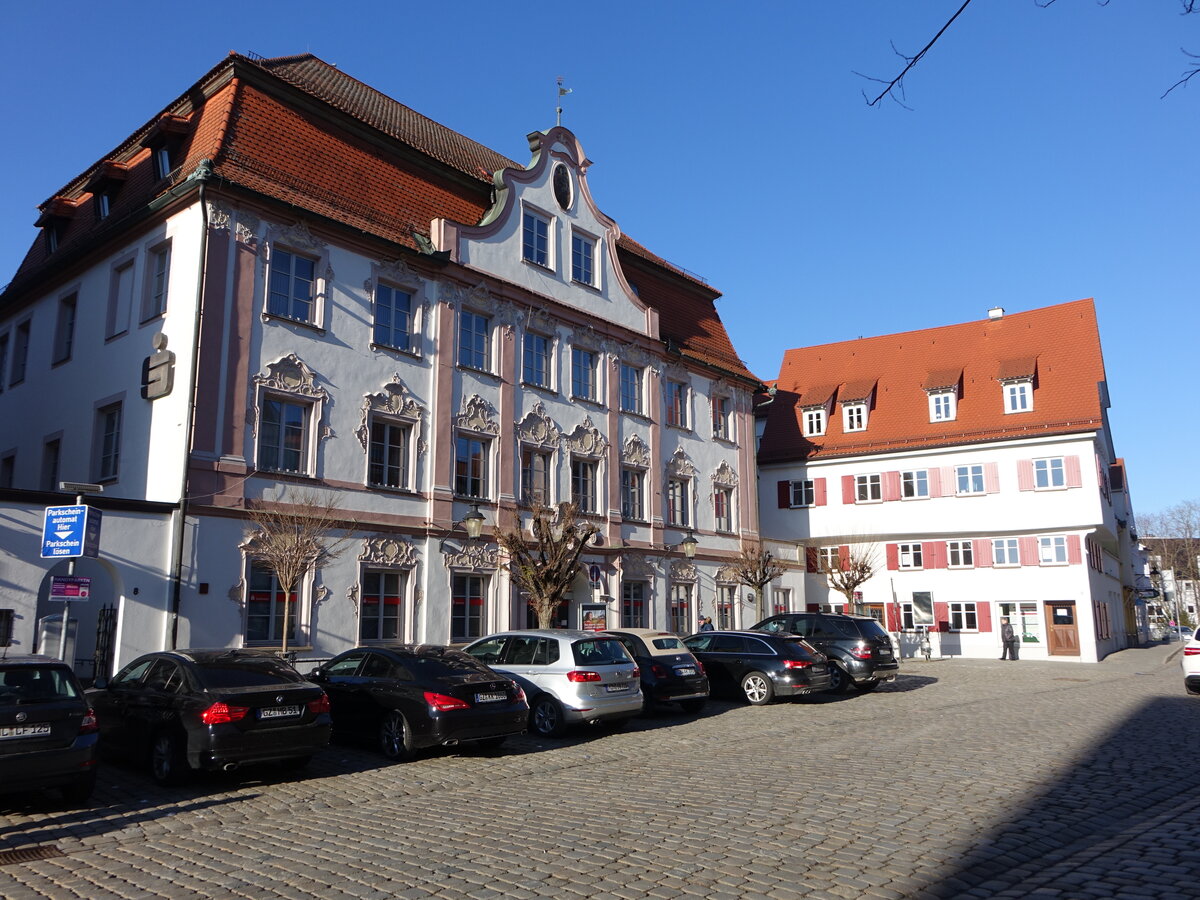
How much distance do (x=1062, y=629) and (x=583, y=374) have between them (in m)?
21.3

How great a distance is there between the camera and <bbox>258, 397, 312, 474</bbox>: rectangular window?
1930cm

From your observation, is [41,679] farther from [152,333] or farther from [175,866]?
[152,333]

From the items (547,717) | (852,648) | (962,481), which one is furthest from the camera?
(962,481)

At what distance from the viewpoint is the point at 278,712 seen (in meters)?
10.8

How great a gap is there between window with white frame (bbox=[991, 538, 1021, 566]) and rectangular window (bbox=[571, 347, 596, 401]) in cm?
1869

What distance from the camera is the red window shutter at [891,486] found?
130 feet

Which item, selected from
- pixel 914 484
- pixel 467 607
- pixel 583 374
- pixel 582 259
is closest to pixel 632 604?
pixel 467 607

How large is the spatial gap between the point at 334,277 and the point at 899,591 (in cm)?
2730

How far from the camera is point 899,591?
129ft

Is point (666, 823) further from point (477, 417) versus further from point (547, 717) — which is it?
point (477, 417)

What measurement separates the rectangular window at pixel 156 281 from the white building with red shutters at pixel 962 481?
2659 centimetres

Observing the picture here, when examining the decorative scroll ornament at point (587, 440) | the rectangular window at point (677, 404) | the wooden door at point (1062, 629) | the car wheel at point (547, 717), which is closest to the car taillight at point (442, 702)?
the car wheel at point (547, 717)

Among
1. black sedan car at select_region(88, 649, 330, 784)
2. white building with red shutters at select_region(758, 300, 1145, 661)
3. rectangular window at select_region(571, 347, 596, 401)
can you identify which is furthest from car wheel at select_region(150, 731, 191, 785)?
white building with red shutters at select_region(758, 300, 1145, 661)

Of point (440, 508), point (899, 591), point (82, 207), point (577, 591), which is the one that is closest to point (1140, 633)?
point (899, 591)
